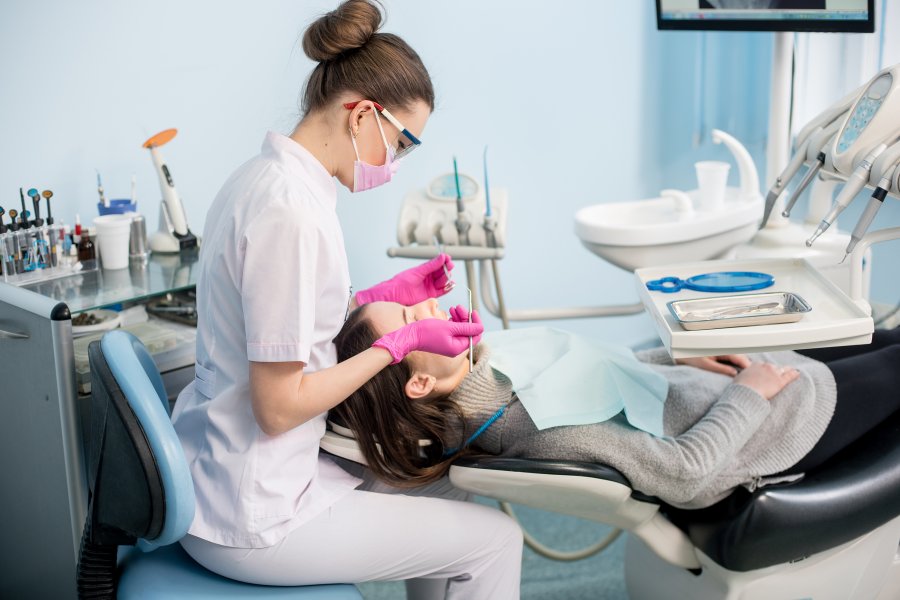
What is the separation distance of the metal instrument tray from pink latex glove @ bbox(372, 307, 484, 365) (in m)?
0.33

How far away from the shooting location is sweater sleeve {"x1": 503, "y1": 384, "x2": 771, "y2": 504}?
1.39 meters

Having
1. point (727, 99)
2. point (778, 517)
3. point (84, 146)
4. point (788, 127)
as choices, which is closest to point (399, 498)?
point (778, 517)

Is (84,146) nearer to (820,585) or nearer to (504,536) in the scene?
(504,536)

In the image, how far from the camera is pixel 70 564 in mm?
→ 1581

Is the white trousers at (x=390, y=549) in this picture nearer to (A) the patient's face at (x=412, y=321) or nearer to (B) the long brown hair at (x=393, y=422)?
(B) the long brown hair at (x=393, y=422)

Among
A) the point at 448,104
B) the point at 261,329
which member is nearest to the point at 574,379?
the point at 261,329

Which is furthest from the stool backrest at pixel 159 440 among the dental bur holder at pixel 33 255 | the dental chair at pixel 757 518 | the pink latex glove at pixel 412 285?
the dental bur holder at pixel 33 255

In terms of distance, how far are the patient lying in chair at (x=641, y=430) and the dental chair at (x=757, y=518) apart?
0.03 metres

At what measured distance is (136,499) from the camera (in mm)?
1174

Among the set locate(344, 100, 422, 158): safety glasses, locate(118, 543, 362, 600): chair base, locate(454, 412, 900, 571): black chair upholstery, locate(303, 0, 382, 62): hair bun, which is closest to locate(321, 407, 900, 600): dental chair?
locate(454, 412, 900, 571): black chair upholstery

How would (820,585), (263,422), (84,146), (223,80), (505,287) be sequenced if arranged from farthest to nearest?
(505,287)
(223,80)
(84,146)
(820,585)
(263,422)

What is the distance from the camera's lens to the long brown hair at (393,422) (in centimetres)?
136

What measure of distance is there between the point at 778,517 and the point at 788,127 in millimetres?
1133

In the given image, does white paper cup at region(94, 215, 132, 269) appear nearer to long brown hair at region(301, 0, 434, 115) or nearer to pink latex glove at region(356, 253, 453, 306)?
pink latex glove at region(356, 253, 453, 306)
